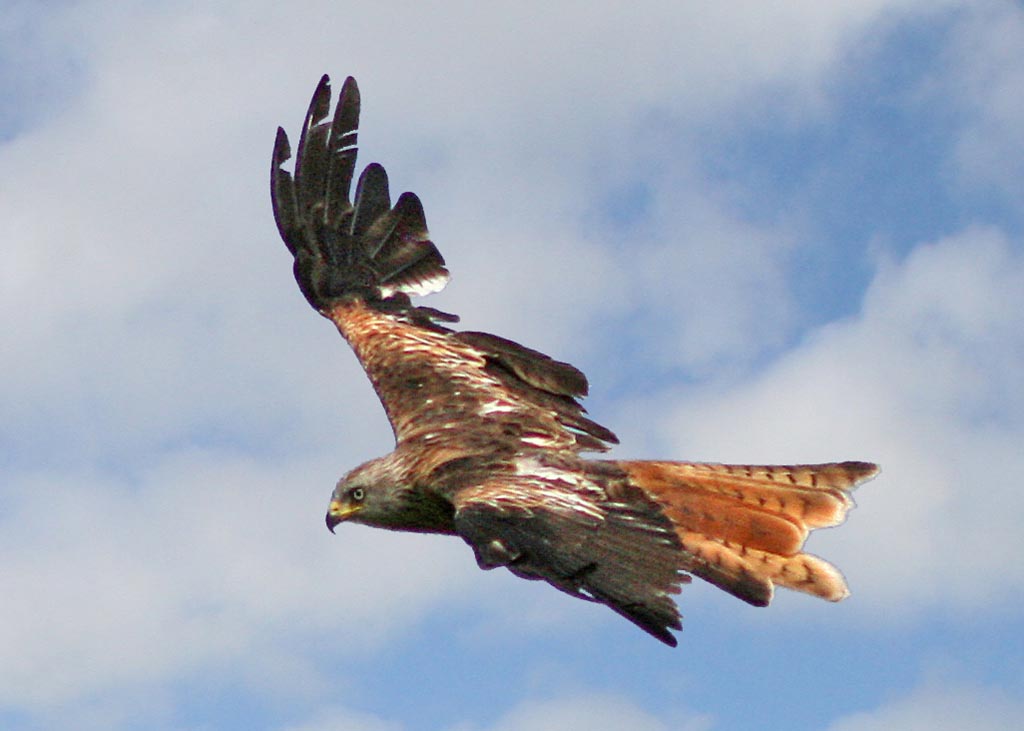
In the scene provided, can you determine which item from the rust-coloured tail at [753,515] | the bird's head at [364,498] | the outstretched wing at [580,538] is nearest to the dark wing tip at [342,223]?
the bird's head at [364,498]

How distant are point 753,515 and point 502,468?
1.88 meters

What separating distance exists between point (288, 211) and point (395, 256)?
103 cm

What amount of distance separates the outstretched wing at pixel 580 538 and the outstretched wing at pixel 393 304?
4.69 feet

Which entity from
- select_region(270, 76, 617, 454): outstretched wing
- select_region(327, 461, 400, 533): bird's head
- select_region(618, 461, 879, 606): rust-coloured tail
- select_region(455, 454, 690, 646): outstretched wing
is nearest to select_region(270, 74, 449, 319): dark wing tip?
select_region(270, 76, 617, 454): outstretched wing

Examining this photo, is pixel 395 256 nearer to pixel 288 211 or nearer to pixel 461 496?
pixel 288 211

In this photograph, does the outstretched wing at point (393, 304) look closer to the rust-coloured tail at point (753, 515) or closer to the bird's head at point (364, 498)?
the bird's head at point (364, 498)

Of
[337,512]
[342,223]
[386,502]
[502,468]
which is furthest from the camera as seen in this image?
[342,223]

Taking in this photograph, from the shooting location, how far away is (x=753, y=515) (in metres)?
12.4

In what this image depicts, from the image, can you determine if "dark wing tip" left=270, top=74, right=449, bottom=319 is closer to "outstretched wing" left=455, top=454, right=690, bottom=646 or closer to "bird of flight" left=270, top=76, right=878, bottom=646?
"bird of flight" left=270, top=76, right=878, bottom=646

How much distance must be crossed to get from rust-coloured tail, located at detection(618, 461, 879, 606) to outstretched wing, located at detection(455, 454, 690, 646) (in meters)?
0.69

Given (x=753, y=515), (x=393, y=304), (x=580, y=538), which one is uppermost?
(x=393, y=304)

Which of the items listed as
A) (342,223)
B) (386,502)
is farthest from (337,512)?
(342,223)

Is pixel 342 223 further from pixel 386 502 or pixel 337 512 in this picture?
pixel 386 502

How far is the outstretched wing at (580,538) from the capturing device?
991cm
